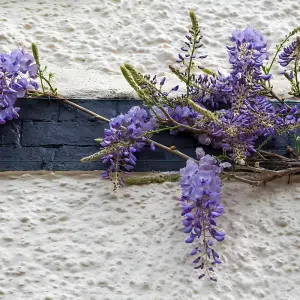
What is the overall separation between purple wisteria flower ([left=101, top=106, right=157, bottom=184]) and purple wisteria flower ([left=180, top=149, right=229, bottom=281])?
15cm

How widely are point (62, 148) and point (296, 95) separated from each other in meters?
0.52

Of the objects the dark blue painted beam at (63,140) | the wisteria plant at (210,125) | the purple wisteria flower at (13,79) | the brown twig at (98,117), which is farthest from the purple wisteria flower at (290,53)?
the purple wisteria flower at (13,79)

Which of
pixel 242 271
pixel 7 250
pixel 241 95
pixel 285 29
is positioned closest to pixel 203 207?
pixel 242 271

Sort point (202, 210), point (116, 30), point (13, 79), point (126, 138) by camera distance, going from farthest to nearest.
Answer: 1. point (116, 30)
2. point (13, 79)
3. point (126, 138)
4. point (202, 210)

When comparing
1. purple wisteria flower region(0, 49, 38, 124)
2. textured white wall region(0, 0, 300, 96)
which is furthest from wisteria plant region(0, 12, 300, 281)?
textured white wall region(0, 0, 300, 96)

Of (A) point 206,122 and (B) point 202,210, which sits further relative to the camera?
(A) point 206,122

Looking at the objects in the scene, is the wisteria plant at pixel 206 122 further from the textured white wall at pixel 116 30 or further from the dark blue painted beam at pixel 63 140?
the textured white wall at pixel 116 30

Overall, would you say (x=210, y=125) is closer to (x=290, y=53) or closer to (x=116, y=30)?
(x=290, y=53)

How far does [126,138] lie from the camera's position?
141 centimetres

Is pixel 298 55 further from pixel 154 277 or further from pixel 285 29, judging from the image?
pixel 154 277

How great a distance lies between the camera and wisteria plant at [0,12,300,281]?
129cm

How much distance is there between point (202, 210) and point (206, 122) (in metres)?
0.26

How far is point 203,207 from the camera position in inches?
49.5

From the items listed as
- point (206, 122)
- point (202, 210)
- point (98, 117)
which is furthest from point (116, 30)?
point (202, 210)
